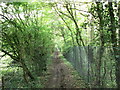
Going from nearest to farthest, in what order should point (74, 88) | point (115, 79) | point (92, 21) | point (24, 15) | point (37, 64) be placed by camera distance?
point (115, 79)
point (92, 21)
point (74, 88)
point (24, 15)
point (37, 64)

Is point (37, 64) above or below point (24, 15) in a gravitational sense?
below

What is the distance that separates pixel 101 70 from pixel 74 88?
193 cm

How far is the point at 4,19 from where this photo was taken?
14.1 feet

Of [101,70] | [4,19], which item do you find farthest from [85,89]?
[4,19]

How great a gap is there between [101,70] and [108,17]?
1378 mm

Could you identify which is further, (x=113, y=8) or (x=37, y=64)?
(x=37, y=64)

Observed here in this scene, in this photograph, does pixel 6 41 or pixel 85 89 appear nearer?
pixel 6 41

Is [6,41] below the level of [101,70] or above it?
above

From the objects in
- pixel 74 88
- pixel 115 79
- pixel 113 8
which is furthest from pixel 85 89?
pixel 113 8

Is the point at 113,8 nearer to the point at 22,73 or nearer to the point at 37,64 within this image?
the point at 22,73

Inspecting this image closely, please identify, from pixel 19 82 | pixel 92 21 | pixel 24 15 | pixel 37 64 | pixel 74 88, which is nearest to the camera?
pixel 92 21

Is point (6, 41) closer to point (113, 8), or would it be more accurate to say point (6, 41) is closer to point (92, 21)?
point (92, 21)

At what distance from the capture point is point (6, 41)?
4.25 metres

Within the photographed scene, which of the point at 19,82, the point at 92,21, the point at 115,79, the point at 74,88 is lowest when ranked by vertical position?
the point at 74,88
